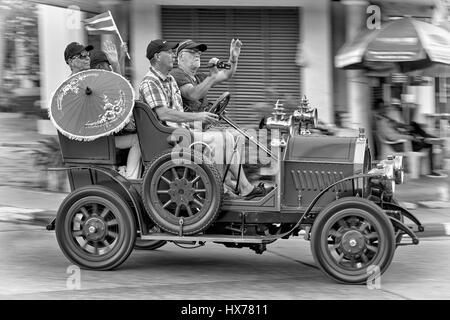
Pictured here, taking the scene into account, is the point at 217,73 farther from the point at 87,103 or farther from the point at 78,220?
the point at 78,220

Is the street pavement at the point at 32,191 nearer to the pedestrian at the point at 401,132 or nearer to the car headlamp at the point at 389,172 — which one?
the pedestrian at the point at 401,132

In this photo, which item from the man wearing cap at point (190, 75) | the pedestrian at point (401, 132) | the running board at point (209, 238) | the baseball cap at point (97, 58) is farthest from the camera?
the pedestrian at point (401, 132)

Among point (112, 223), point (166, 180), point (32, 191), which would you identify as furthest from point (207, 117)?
point (32, 191)

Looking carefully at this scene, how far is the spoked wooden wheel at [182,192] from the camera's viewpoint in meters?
6.96

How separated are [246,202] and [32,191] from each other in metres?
5.45

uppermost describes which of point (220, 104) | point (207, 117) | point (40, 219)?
point (220, 104)

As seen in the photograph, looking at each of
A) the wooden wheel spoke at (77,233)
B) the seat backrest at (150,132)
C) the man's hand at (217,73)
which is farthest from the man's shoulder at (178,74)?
the wooden wheel spoke at (77,233)

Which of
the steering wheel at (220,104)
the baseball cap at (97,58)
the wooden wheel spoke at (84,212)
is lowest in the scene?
the wooden wheel spoke at (84,212)

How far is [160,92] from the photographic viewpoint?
738 centimetres

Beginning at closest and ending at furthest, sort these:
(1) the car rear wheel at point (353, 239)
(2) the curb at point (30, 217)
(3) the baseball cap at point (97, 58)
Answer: (1) the car rear wheel at point (353, 239)
(3) the baseball cap at point (97, 58)
(2) the curb at point (30, 217)

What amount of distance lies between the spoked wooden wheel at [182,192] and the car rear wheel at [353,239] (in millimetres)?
881

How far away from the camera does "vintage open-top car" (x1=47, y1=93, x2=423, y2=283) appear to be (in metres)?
6.79

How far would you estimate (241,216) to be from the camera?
705 centimetres
